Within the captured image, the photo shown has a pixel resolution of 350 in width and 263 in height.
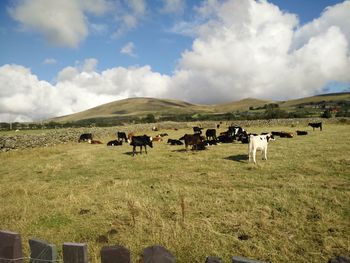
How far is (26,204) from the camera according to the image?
10.4m

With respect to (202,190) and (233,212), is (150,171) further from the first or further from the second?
(233,212)

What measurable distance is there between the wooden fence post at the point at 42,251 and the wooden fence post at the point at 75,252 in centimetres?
22

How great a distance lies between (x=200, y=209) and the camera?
9.25m

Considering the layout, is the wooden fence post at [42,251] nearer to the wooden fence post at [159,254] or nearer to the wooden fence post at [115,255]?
the wooden fence post at [115,255]

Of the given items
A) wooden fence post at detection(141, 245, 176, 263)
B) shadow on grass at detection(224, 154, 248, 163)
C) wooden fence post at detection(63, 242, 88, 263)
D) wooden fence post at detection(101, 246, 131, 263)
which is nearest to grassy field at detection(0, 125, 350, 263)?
shadow on grass at detection(224, 154, 248, 163)

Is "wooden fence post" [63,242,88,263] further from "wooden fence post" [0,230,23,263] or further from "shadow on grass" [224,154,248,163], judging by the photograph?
"shadow on grass" [224,154,248,163]

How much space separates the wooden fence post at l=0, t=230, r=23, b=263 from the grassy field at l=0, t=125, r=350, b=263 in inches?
93.3

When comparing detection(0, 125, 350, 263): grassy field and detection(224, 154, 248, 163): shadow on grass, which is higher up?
detection(224, 154, 248, 163): shadow on grass

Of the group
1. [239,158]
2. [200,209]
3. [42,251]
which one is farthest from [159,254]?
[239,158]

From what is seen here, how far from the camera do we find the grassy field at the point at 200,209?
6820 mm

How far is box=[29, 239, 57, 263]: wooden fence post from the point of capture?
3801 millimetres

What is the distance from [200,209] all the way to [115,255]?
19.7 feet

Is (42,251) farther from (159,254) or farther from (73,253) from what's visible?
(159,254)

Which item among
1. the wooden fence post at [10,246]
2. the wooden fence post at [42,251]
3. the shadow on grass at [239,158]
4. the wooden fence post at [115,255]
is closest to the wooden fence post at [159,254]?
the wooden fence post at [115,255]
